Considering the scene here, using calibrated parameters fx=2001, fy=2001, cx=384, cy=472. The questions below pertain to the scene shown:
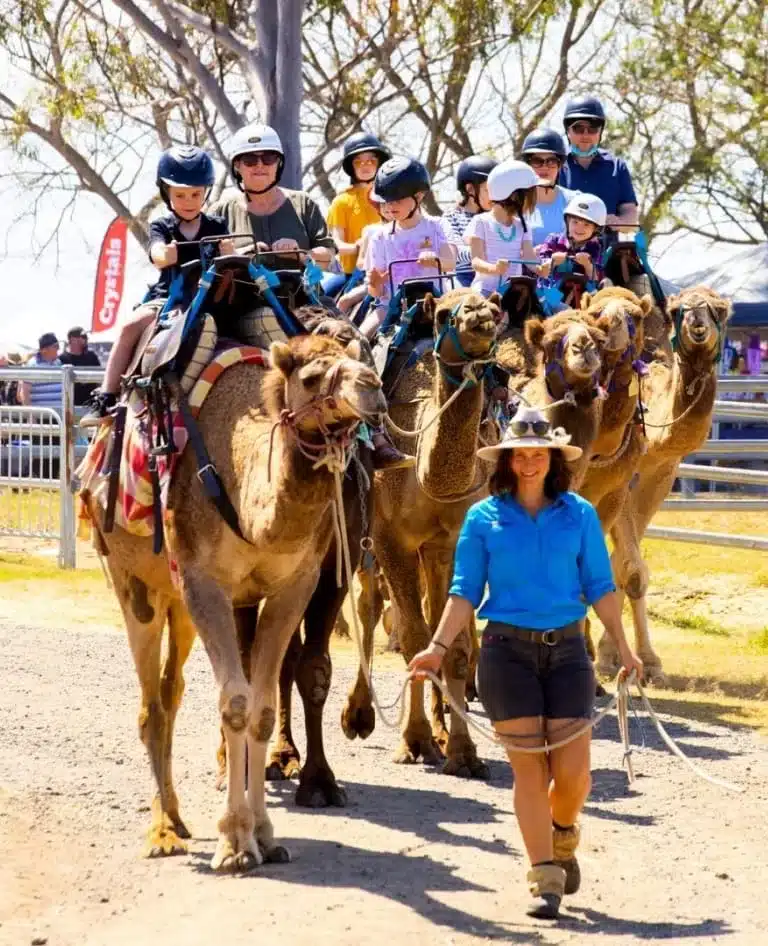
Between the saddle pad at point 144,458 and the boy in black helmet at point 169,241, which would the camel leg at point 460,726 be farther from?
the boy in black helmet at point 169,241

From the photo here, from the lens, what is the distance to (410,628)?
35.8ft

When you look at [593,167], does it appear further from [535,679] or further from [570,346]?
[535,679]

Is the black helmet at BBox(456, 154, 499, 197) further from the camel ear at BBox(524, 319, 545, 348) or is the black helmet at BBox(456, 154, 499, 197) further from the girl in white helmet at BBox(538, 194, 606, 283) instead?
the camel ear at BBox(524, 319, 545, 348)

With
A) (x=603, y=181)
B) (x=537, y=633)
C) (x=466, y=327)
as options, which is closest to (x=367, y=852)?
(x=537, y=633)

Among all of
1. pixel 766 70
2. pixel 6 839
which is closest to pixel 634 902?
pixel 6 839

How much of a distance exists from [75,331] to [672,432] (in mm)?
14247

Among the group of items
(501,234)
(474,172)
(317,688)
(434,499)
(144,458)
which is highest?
(474,172)

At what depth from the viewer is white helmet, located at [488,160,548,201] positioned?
1217cm

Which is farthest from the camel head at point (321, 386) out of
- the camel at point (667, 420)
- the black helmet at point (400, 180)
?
the camel at point (667, 420)

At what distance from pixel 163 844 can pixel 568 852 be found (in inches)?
77.6

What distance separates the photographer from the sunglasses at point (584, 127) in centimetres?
1432

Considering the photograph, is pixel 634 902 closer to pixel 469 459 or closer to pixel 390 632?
pixel 469 459

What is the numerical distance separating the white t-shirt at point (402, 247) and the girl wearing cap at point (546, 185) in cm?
129

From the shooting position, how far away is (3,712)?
1227 cm
